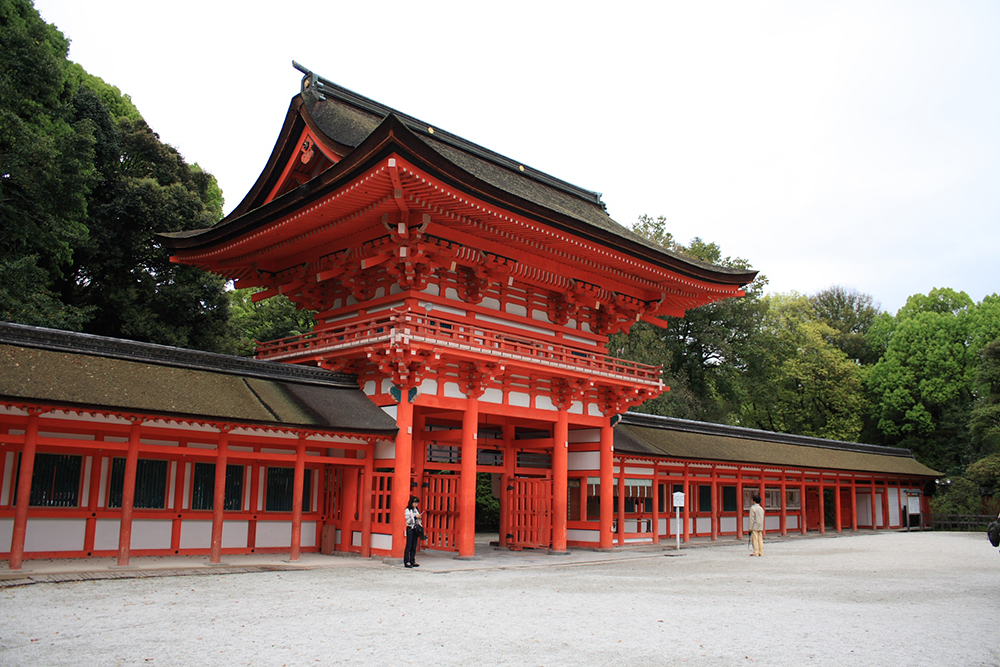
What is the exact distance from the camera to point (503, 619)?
28.9ft

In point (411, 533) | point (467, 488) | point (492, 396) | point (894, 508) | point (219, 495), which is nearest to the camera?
point (219, 495)

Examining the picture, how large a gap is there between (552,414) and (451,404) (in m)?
3.54

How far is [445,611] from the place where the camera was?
9312 millimetres

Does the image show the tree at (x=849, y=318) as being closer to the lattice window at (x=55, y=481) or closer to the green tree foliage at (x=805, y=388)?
the green tree foliage at (x=805, y=388)

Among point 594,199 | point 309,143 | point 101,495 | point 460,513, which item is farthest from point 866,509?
point 101,495

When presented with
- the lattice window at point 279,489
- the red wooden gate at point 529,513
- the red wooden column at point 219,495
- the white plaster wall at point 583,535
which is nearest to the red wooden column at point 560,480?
the red wooden gate at point 529,513

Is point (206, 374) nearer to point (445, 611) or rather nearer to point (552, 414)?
point (445, 611)

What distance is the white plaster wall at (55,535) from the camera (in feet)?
40.9

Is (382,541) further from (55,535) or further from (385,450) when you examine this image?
(55,535)

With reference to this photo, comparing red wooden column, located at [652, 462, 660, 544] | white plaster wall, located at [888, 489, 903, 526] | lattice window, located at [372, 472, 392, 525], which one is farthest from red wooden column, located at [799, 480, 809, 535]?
lattice window, located at [372, 472, 392, 525]

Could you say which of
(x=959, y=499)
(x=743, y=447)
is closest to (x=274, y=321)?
(x=743, y=447)

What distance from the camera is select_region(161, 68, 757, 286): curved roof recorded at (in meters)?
14.3

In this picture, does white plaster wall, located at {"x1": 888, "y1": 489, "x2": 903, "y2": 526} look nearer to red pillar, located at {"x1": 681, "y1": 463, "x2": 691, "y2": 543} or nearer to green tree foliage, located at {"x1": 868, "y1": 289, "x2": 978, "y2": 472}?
green tree foliage, located at {"x1": 868, "y1": 289, "x2": 978, "y2": 472}

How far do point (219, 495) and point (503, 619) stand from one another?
7.03 meters
